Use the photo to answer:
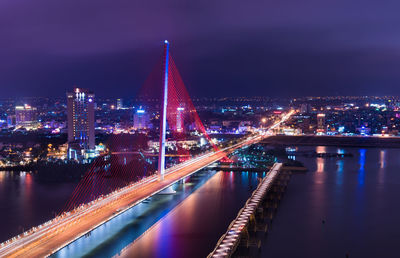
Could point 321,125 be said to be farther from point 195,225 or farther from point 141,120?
point 195,225

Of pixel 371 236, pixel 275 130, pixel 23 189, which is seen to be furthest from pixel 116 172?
pixel 275 130

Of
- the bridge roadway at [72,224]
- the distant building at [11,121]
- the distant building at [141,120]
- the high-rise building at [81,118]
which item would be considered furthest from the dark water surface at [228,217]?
the distant building at [11,121]

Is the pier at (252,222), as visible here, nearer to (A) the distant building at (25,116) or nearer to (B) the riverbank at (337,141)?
(B) the riverbank at (337,141)

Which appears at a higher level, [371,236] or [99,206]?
[99,206]

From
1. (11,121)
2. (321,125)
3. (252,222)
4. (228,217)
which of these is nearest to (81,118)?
(228,217)

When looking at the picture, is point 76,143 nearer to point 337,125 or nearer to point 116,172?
point 116,172

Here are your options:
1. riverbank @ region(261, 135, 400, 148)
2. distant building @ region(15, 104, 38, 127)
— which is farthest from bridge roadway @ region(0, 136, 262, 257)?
distant building @ region(15, 104, 38, 127)
